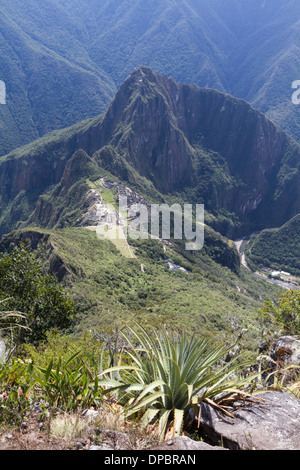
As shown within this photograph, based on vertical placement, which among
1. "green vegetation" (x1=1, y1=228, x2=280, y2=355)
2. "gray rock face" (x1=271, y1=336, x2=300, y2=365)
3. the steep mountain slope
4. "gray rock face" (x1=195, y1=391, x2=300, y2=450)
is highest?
the steep mountain slope

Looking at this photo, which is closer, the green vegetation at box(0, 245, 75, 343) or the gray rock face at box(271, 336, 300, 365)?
the gray rock face at box(271, 336, 300, 365)

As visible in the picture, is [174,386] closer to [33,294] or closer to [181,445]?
[181,445]

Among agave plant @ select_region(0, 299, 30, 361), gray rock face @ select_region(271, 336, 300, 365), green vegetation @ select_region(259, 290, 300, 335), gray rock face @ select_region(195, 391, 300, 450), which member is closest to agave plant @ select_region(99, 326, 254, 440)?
gray rock face @ select_region(195, 391, 300, 450)

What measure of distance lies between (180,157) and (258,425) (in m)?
167

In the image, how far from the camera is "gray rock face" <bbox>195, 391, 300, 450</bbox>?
11.3 feet

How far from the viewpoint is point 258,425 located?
3693 mm

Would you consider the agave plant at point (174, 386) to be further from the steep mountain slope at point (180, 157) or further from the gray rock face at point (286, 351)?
the steep mountain slope at point (180, 157)

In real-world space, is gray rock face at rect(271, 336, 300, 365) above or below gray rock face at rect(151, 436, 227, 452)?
below

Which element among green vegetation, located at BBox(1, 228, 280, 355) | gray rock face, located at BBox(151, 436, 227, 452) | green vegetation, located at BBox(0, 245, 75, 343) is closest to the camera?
gray rock face, located at BBox(151, 436, 227, 452)

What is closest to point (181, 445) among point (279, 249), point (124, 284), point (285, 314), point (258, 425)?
point (258, 425)

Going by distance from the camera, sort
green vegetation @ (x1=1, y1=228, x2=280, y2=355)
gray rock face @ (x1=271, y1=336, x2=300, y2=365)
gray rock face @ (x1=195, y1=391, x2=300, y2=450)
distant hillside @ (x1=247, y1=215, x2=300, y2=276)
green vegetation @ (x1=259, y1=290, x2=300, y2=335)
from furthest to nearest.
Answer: distant hillside @ (x1=247, y1=215, x2=300, y2=276)
green vegetation @ (x1=1, y1=228, x2=280, y2=355)
green vegetation @ (x1=259, y1=290, x2=300, y2=335)
gray rock face @ (x1=271, y1=336, x2=300, y2=365)
gray rock face @ (x1=195, y1=391, x2=300, y2=450)

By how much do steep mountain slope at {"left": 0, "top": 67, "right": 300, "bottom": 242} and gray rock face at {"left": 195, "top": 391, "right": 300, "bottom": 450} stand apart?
360 feet

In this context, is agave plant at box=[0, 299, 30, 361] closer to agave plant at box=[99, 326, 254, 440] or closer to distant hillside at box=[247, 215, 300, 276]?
agave plant at box=[99, 326, 254, 440]

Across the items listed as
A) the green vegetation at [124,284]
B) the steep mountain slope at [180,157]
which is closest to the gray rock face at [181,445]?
the green vegetation at [124,284]
